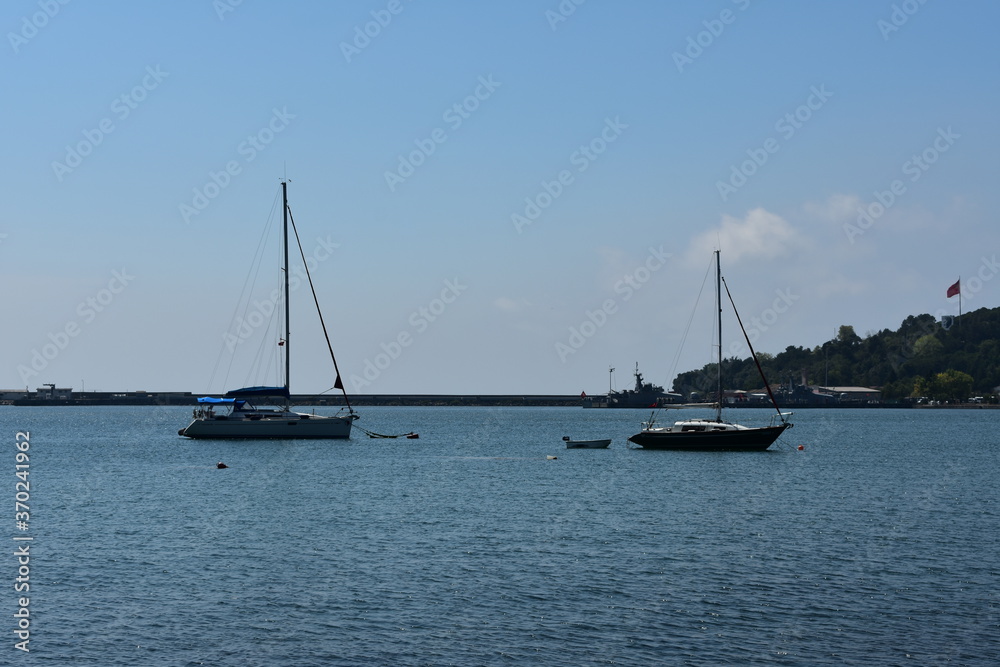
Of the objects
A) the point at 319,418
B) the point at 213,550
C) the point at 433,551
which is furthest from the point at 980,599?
the point at 319,418

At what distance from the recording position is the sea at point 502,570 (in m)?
26.4

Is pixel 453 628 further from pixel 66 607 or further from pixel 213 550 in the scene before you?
pixel 213 550

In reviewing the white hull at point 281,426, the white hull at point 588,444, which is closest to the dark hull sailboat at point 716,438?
the white hull at point 588,444

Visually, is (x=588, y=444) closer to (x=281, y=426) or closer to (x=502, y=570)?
(x=281, y=426)

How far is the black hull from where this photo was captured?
89.2 metres

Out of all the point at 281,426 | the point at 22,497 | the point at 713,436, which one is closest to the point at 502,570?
the point at 22,497

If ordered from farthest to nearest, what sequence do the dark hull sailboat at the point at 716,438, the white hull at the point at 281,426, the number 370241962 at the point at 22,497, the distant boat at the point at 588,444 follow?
the distant boat at the point at 588,444
the white hull at the point at 281,426
the dark hull sailboat at the point at 716,438
the number 370241962 at the point at 22,497

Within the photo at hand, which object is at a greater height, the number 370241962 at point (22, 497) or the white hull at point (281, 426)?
the white hull at point (281, 426)

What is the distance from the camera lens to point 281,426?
99188 millimetres

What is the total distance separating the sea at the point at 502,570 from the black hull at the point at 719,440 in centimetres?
1899

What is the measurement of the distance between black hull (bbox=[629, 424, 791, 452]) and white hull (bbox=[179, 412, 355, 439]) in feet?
98.1

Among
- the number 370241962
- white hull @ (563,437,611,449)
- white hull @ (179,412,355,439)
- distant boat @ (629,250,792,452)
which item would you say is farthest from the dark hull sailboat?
the number 370241962

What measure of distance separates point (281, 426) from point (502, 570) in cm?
6691

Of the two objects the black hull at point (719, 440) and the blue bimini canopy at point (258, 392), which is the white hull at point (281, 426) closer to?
the blue bimini canopy at point (258, 392)
